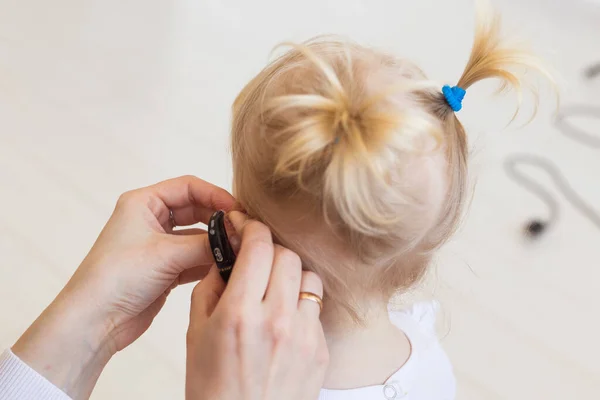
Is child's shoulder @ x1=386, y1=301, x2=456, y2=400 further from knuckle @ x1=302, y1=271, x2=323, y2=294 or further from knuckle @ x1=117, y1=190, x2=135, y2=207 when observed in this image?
knuckle @ x1=117, y1=190, x2=135, y2=207

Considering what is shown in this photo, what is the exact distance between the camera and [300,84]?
1.96ft

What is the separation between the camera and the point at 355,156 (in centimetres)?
53

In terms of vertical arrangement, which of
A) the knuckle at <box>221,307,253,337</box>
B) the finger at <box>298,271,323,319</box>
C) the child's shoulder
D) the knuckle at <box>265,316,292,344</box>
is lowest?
the child's shoulder

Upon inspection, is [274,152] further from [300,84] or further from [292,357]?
[292,357]

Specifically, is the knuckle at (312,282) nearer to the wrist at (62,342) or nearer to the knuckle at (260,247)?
the knuckle at (260,247)

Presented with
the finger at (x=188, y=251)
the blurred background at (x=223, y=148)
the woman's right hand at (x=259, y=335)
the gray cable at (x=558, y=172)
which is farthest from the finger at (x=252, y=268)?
the gray cable at (x=558, y=172)

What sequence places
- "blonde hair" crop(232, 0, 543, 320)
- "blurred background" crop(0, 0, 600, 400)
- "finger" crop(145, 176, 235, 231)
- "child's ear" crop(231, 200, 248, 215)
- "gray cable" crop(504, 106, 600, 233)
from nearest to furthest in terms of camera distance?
1. "blonde hair" crop(232, 0, 543, 320)
2. "child's ear" crop(231, 200, 248, 215)
3. "finger" crop(145, 176, 235, 231)
4. "blurred background" crop(0, 0, 600, 400)
5. "gray cable" crop(504, 106, 600, 233)

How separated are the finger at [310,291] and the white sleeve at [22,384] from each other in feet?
1.14

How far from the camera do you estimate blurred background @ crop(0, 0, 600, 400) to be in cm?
126

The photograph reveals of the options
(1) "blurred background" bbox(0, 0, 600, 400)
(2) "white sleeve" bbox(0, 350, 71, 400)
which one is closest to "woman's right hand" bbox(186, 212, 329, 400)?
(2) "white sleeve" bbox(0, 350, 71, 400)

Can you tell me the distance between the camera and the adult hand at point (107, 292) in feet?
2.38

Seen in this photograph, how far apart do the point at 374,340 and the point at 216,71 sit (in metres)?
1.28

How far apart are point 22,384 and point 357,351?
15.9 inches

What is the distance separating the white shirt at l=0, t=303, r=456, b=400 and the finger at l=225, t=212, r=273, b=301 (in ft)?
0.67
